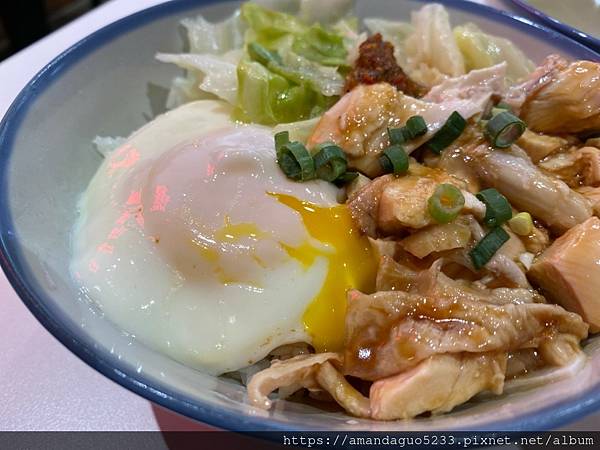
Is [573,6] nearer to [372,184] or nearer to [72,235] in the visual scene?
[372,184]

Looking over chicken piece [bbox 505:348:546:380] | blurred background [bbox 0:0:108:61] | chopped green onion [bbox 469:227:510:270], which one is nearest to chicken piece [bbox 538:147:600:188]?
chopped green onion [bbox 469:227:510:270]

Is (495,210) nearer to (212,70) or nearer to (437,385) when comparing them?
(437,385)

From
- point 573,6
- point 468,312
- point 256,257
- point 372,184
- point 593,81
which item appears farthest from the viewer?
point 573,6

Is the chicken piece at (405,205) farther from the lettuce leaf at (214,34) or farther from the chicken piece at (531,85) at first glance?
the lettuce leaf at (214,34)

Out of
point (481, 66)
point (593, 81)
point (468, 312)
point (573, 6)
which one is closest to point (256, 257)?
point (468, 312)

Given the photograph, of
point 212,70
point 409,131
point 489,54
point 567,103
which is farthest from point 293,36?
point 567,103
